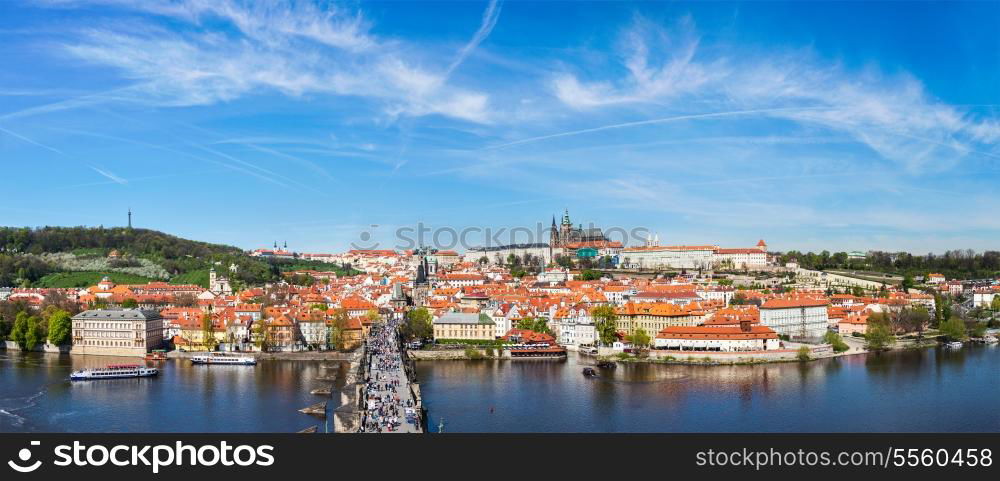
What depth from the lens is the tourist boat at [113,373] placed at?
1855cm

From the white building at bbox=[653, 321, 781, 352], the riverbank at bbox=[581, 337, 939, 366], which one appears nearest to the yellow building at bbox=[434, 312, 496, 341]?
the riverbank at bbox=[581, 337, 939, 366]

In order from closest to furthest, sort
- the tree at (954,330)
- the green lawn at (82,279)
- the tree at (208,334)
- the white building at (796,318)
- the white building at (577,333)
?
the tree at (208,334), the white building at (577,333), the white building at (796,318), the tree at (954,330), the green lawn at (82,279)

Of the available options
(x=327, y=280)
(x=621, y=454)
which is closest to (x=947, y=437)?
(x=621, y=454)

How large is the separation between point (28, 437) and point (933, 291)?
38175 mm

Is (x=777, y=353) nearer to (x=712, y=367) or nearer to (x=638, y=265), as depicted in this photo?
(x=712, y=367)

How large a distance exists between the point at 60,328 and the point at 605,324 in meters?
15.9

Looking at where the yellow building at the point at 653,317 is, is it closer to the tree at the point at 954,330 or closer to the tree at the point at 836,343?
the tree at the point at 836,343

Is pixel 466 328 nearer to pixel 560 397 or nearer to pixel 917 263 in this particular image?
pixel 560 397

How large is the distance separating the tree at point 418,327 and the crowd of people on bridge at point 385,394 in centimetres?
194

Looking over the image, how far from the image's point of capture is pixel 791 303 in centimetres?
2652

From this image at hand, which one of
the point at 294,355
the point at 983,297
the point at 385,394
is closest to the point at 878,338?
the point at 983,297

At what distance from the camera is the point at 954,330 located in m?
26.4

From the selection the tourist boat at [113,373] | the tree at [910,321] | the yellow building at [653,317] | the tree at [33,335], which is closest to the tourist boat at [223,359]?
the tourist boat at [113,373]

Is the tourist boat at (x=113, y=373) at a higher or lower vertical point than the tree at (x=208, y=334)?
lower
